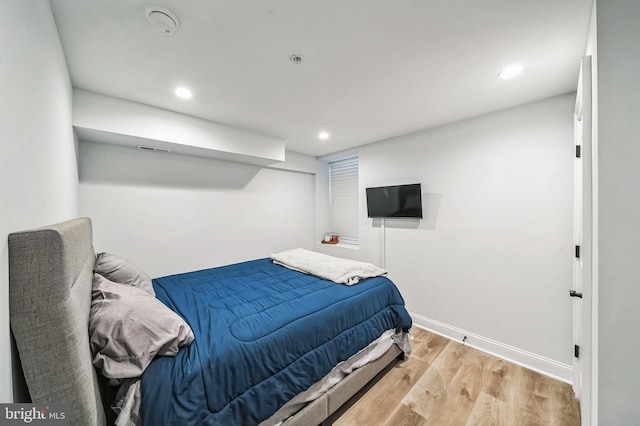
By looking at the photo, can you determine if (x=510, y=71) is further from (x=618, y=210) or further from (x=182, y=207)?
(x=182, y=207)

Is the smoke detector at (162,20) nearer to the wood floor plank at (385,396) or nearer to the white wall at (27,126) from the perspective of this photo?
the white wall at (27,126)

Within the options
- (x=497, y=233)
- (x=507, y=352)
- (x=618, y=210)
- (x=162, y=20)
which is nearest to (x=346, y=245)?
(x=497, y=233)

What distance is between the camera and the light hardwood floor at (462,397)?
5.63ft

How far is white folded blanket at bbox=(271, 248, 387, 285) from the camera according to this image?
7.73ft

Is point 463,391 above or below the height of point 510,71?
below

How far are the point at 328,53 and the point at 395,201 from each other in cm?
221

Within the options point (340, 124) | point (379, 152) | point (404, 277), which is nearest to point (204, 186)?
point (340, 124)

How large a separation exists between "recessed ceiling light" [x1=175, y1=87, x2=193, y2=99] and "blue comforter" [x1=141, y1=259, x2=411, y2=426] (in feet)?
5.91

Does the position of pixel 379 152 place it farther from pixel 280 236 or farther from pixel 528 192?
pixel 280 236

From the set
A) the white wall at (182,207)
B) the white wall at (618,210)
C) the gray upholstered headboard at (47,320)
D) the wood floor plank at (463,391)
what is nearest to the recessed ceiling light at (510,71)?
the white wall at (618,210)

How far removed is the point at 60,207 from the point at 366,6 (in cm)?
219

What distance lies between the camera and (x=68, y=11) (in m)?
1.24

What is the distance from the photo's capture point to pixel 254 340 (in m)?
1.41

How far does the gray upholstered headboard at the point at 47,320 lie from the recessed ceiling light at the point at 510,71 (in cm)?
276
